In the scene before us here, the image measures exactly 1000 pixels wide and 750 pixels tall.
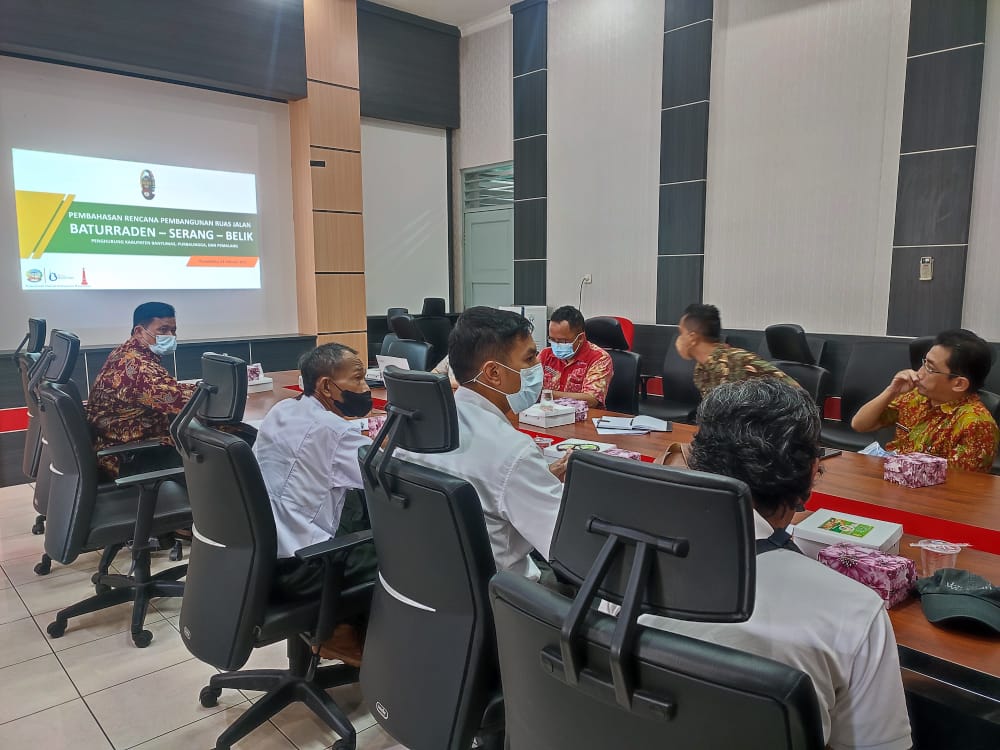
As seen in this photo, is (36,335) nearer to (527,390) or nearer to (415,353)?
(415,353)

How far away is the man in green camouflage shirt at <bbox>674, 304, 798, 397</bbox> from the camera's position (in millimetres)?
2262

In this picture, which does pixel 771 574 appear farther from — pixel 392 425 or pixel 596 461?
pixel 392 425

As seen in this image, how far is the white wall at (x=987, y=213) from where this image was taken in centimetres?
411

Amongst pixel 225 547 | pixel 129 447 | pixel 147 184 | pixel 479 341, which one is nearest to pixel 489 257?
pixel 147 184

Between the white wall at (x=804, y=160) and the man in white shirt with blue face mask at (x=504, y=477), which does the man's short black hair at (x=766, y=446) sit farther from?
the white wall at (x=804, y=160)

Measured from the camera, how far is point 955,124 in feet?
13.9

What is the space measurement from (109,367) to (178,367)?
7.53 feet

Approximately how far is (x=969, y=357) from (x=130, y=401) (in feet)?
11.2

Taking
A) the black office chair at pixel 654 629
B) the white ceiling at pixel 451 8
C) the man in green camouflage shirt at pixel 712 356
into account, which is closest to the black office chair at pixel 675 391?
the man in green camouflage shirt at pixel 712 356

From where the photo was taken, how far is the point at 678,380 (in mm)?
4969

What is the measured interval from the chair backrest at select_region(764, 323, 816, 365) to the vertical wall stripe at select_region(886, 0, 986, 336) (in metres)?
0.79

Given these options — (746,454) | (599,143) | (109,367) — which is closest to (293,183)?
(599,143)

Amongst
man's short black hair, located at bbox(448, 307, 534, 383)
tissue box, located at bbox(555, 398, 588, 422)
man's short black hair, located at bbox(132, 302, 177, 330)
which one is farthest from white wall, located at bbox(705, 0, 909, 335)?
man's short black hair, located at bbox(132, 302, 177, 330)

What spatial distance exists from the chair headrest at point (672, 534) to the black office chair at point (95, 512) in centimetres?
208
